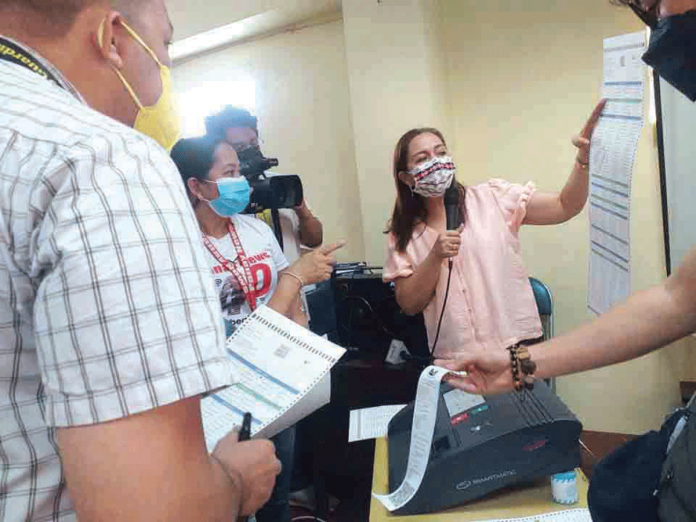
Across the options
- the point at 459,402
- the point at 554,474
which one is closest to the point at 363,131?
the point at 459,402

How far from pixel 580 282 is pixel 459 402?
161 centimetres

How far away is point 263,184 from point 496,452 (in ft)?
4.59

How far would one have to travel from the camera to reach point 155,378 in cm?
46

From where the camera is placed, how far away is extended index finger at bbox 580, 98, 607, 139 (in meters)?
1.27

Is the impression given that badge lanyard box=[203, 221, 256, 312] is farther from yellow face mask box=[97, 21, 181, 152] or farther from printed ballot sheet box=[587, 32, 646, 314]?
printed ballot sheet box=[587, 32, 646, 314]

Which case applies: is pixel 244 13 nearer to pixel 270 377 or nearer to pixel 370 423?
pixel 370 423

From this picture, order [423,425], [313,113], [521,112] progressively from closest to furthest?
[423,425]
[521,112]
[313,113]

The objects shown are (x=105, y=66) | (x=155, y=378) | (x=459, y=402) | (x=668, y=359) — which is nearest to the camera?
(x=155, y=378)

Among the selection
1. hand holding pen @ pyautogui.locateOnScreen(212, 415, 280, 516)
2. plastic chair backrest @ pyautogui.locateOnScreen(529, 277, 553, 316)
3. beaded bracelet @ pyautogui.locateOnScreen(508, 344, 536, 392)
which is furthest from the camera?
plastic chair backrest @ pyautogui.locateOnScreen(529, 277, 553, 316)

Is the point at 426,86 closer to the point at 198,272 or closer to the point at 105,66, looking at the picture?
the point at 105,66

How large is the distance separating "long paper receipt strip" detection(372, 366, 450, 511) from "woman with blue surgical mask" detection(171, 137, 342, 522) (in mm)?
800

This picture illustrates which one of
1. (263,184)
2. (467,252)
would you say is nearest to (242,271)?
(263,184)

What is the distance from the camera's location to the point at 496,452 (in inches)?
40.9

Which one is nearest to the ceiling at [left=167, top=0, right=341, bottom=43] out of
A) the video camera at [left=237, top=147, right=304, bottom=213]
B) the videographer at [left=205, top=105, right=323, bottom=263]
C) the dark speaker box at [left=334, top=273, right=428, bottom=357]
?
the videographer at [left=205, top=105, right=323, bottom=263]
